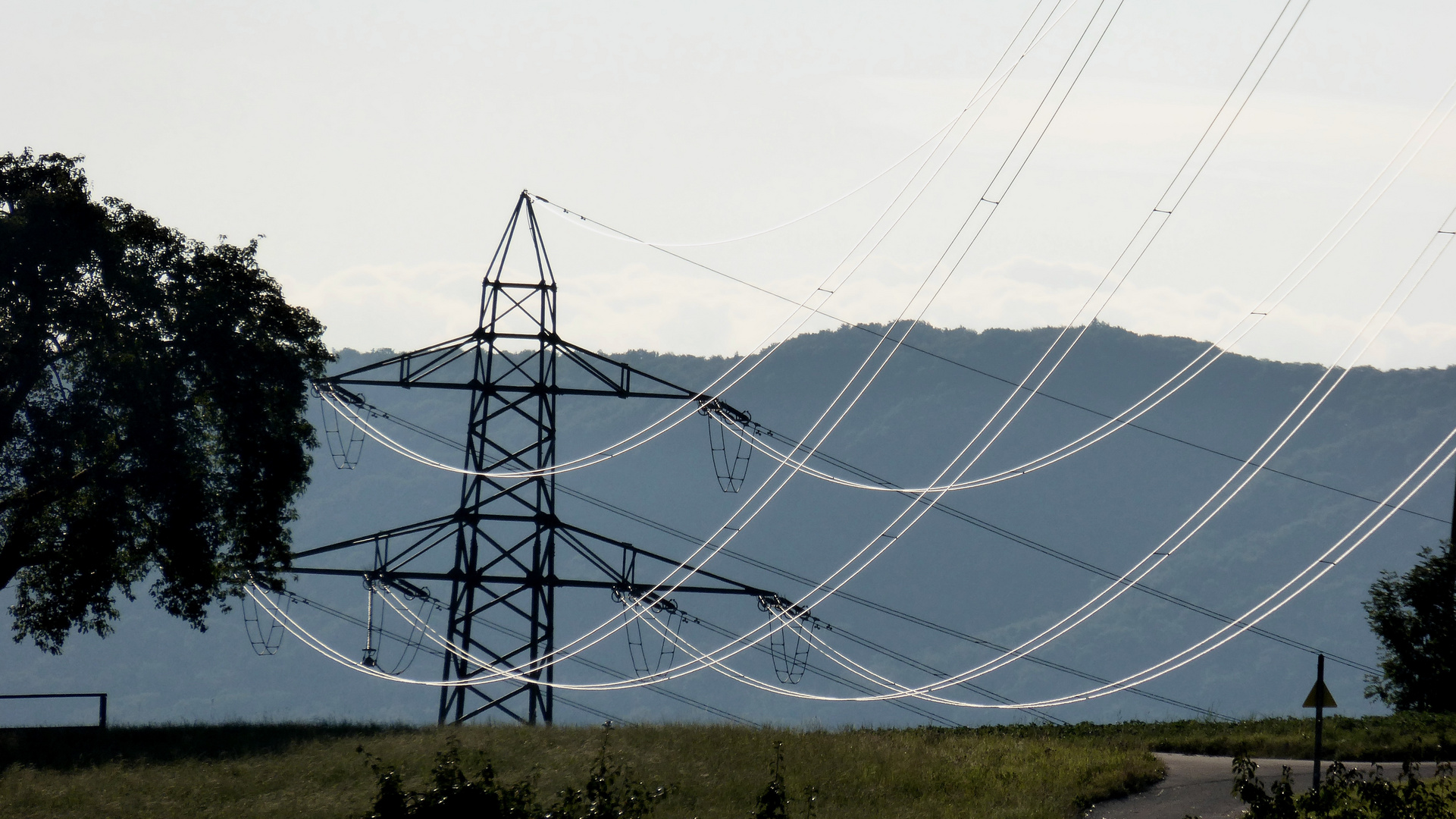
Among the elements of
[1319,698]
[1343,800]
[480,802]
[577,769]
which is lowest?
[577,769]

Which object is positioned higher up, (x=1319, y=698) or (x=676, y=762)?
(x=1319, y=698)

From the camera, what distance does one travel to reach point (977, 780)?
23062 mm

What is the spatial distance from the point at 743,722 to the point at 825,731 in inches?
147

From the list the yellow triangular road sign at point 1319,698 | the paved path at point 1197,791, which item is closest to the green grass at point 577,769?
the paved path at point 1197,791

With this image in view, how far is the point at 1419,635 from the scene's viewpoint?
109 feet

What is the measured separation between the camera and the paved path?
66.7 feet

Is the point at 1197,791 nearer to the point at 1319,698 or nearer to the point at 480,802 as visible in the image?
the point at 1319,698

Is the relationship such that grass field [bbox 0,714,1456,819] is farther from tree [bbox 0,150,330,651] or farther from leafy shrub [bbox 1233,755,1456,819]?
tree [bbox 0,150,330,651]

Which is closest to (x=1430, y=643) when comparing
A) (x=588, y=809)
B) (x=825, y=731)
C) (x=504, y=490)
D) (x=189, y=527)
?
(x=825, y=731)

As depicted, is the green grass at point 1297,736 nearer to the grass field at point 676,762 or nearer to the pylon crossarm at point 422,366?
the grass field at point 676,762

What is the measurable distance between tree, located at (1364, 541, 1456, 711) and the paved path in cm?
923

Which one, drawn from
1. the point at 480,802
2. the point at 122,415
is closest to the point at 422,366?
the point at 122,415

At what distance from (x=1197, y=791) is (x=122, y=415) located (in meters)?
21.2

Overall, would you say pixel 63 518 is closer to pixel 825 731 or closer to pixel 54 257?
pixel 54 257
